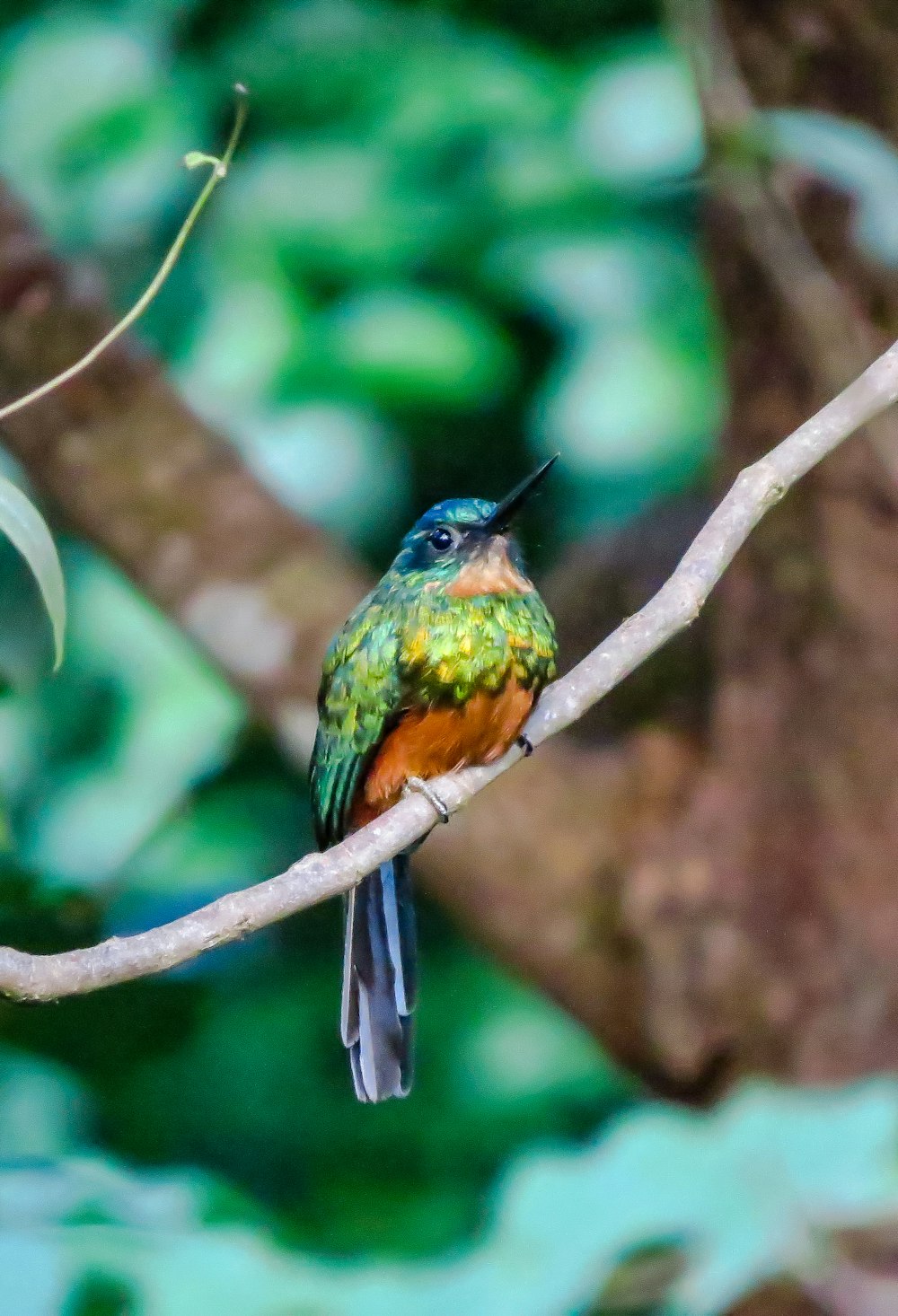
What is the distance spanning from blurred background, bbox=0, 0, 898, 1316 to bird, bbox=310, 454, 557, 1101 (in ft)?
2.63

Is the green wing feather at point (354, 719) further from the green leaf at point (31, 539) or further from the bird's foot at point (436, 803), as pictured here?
the green leaf at point (31, 539)

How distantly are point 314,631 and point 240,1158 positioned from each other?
3.43 ft

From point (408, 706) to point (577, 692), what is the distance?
54 cm

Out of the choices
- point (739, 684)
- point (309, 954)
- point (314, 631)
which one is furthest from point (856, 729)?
point (309, 954)

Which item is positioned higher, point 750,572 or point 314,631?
point 314,631

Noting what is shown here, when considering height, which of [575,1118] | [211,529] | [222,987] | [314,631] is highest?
[211,529]

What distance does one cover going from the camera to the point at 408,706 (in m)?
2.04

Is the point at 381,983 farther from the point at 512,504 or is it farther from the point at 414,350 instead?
the point at 414,350

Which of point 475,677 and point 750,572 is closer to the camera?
point 475,677

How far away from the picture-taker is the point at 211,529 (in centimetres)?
289

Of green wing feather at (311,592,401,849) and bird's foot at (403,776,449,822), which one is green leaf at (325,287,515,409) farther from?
bird's foot at (403,776,449,822)

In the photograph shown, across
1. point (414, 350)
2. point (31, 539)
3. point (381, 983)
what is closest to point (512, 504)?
point (381, 983)

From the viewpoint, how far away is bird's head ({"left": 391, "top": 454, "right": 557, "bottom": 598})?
2.10m

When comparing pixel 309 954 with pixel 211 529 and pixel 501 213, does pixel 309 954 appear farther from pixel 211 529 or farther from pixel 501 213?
pixel 501 213
